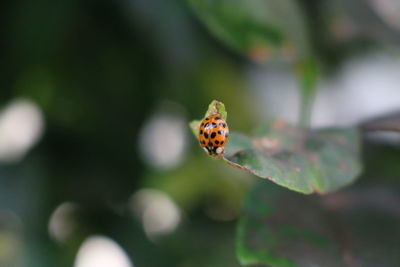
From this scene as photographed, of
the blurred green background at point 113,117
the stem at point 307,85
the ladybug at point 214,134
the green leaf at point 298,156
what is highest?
the ladybug at point 214,134

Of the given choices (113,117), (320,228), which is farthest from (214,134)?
(113,117)

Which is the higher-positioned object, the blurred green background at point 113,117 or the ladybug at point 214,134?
the ladybug at point 214,134

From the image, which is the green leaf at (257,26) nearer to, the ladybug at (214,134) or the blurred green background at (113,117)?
the blurred green background at (113,117)

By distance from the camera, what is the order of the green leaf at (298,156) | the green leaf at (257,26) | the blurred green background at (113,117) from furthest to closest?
the blurred green background at (113,117) → the green leaf at (257,26) → the green leaf at (298,156)

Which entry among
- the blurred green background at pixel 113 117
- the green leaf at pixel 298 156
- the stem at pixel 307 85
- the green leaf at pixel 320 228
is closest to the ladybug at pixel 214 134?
the green leaf at pixel 298 156

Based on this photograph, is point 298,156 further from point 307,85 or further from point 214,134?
point 307,85

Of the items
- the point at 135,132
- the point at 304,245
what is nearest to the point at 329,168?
the point at 304,245

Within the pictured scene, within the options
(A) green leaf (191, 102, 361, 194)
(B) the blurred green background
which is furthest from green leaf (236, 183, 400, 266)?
(B) the blurred green background
